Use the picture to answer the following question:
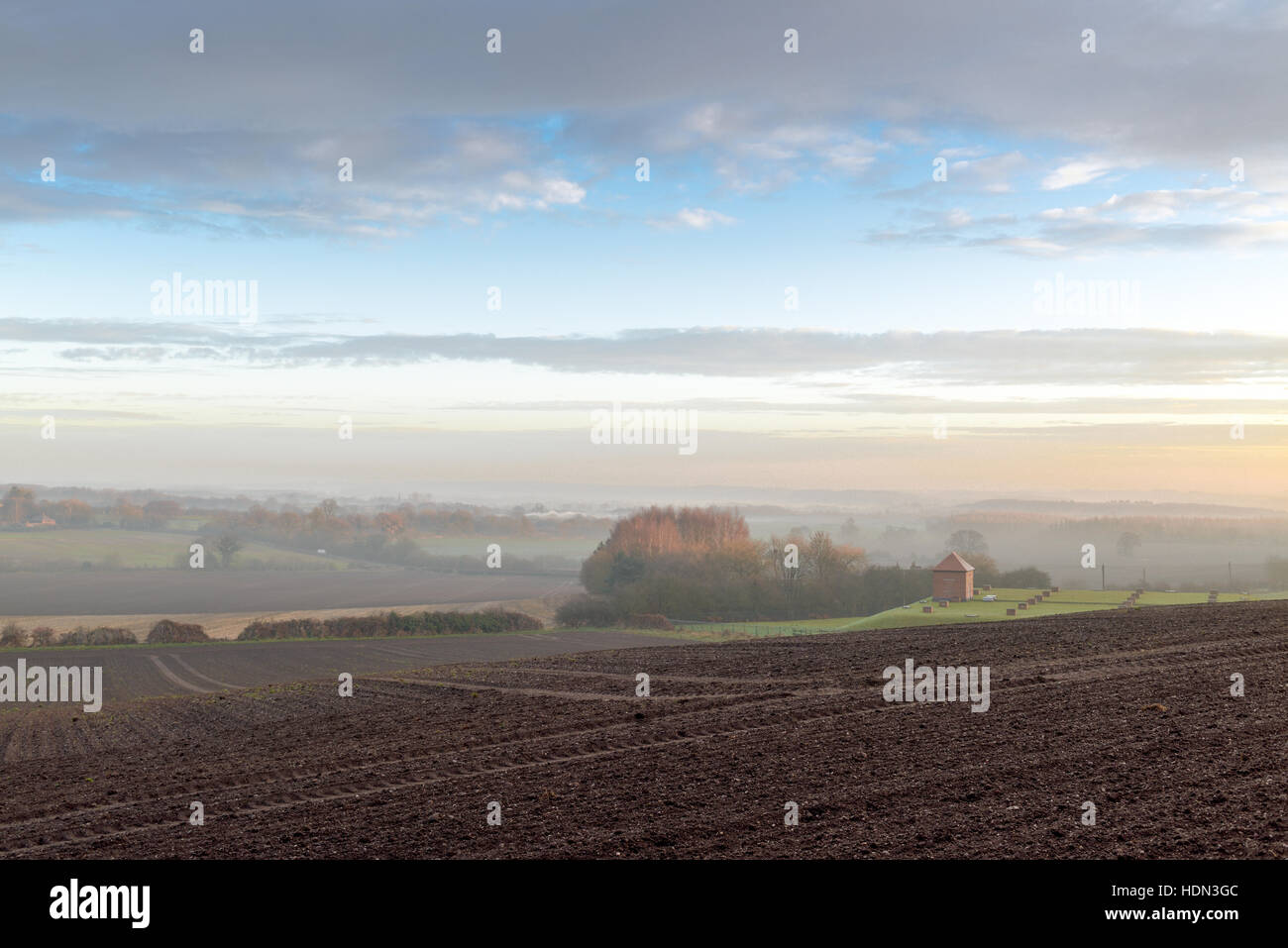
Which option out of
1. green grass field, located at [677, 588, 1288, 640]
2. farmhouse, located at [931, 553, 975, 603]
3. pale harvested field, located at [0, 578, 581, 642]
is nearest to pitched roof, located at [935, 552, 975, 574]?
farmhouse, located at [931, 553, 975, 603]

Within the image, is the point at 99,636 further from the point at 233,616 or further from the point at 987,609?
the point at 987,609

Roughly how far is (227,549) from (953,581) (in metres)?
94.7

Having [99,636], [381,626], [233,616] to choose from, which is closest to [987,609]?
[381,626]

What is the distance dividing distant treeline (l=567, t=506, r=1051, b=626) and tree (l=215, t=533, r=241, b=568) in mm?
54673

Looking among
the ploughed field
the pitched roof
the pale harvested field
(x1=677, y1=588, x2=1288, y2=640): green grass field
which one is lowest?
the pale harvested field

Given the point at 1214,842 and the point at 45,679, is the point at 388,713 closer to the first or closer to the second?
the point at 1214,842

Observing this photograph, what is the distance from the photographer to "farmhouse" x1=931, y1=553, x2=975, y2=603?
206 ft

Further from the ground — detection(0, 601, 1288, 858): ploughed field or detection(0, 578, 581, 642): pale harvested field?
detection(0, 601, 1288, 858): ploughed field

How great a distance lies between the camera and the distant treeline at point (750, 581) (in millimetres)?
78250

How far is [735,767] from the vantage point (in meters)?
14.4

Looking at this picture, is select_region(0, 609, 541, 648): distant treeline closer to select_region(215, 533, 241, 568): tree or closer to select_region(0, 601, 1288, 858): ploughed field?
select_region(0, 601, 1288, 858): ploughed field

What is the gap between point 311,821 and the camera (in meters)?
13.3
